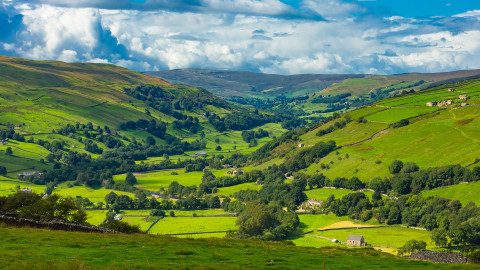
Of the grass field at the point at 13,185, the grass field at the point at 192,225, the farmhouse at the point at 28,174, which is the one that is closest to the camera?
the grass field at the point at 192,225

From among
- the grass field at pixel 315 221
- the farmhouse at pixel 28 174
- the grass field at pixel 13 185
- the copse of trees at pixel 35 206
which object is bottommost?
the grass field at pixel 315 221

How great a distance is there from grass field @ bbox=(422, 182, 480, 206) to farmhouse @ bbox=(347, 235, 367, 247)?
29.9 m

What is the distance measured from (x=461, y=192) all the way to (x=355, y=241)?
3655 centimetres

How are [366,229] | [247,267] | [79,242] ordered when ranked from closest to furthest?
[247,267] → [79,242] → [366,229]

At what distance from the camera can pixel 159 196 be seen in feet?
563

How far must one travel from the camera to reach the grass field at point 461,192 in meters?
113

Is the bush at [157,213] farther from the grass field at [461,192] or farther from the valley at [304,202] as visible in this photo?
the grass field at [461,192]

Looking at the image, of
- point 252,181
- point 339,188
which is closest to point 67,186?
point 252,181

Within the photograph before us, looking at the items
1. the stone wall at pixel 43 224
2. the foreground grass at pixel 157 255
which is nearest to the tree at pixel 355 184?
the foreground grass at pixel 157 255

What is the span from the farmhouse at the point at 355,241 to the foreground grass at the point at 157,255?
55660 mm

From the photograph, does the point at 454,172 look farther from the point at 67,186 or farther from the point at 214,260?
the point at 67,186

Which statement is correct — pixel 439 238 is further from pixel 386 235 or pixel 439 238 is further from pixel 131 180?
pixel 131 180

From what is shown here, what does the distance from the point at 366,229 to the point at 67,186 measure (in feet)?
386

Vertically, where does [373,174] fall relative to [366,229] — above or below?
above
